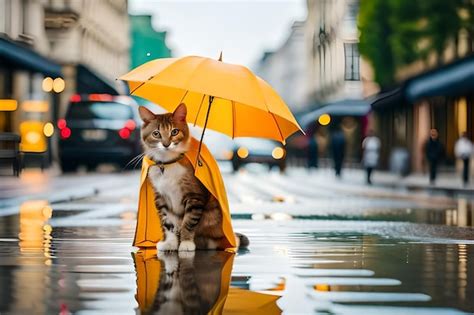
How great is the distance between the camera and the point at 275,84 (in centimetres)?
16175

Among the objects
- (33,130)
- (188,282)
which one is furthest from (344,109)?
(188,282)

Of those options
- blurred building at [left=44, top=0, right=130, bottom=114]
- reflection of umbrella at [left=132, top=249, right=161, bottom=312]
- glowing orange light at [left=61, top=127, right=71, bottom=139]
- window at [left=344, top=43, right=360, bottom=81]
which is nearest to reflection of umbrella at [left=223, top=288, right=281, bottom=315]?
reflection of umbrella at [left=132, top=249, right=161, bottom=312]

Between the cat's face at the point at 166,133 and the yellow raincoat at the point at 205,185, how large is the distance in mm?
120

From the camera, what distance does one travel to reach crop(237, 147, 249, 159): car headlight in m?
41.3

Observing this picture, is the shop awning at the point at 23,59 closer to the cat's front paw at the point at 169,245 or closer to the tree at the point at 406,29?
the tree at the point at 406,29

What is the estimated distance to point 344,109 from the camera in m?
68.9

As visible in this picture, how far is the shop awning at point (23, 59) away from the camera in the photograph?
1208 inches

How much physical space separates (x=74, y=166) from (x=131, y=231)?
67.7ft

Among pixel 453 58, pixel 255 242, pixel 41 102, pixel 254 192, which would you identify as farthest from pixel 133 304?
pixel 453 58

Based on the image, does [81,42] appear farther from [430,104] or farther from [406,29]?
[406,29]

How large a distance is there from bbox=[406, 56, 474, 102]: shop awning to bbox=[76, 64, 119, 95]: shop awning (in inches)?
616

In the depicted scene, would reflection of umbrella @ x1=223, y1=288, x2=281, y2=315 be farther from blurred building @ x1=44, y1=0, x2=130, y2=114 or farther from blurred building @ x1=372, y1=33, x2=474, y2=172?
blurred building @ x1=44, y1=0, x2=130, y2=114

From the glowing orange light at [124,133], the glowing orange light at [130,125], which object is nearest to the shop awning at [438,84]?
the glowing orange light at [130,125]

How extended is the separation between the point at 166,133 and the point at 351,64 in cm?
6344
